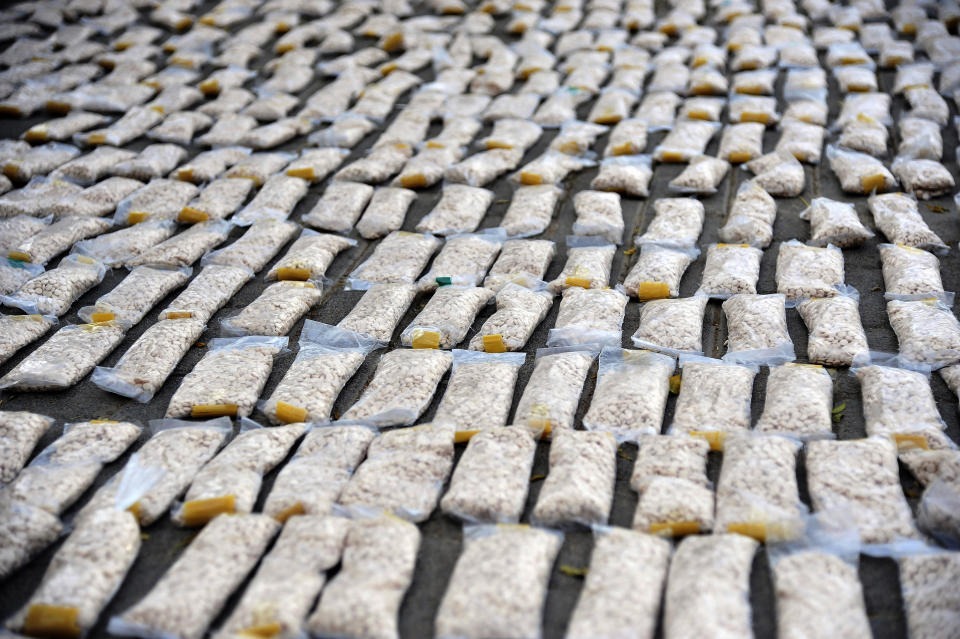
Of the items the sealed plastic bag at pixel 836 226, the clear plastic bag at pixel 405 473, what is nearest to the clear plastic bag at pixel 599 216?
the sealed plastic bag at pixel 836 226

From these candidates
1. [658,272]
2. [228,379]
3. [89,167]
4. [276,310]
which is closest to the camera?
[228,379]

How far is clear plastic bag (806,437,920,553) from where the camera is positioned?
7.49 feet

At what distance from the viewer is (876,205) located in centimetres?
392

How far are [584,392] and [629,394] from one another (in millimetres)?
210

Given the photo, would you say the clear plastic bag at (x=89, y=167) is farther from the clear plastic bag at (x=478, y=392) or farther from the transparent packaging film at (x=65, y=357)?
the clear plastic bag at (x=478, y=392)

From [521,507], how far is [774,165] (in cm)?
260

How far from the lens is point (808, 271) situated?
3.42 metres

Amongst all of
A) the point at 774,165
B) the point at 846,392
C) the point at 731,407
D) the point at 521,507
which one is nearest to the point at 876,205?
the point at 774,165

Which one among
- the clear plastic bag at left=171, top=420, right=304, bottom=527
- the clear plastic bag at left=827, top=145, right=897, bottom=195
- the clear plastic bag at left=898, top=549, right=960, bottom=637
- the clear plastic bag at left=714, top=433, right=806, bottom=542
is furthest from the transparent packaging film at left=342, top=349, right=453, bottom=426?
the clear plastic bag at left=827, top=145, right=897, bottom=195

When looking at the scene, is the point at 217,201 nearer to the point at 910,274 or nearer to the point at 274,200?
the point at 274,200

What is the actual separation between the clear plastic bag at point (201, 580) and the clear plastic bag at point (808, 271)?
2112mm

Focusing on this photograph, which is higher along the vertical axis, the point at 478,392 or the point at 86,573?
the point at 86,573

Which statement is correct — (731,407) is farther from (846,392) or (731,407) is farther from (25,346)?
(25,346)

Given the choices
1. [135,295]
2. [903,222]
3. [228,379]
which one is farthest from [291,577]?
[903,222]
